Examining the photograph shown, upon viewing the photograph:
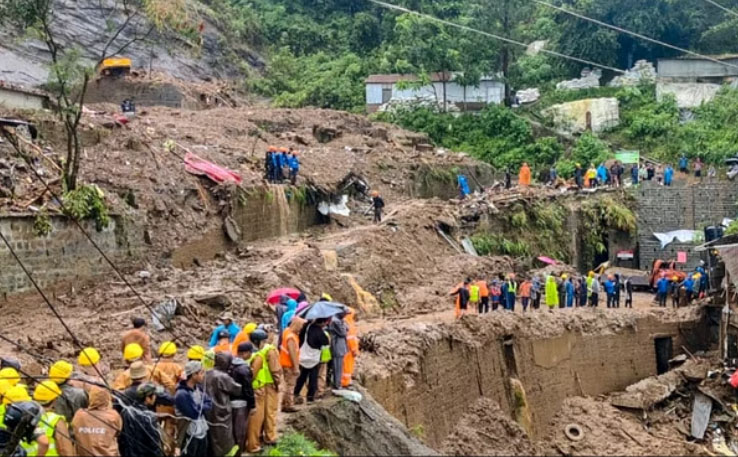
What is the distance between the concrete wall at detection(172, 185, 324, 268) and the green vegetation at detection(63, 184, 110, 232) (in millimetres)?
2187

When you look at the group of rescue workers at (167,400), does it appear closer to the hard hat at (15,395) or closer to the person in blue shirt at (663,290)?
the hard hat at (15,395)

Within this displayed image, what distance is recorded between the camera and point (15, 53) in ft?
121

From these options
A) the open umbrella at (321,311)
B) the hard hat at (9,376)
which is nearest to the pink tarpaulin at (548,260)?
the open umbrella at (321,311)

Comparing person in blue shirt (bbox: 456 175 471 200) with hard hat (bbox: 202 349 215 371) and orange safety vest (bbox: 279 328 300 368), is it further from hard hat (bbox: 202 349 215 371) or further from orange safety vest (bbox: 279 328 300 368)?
hard hat (bbox: 202 349 215 371)

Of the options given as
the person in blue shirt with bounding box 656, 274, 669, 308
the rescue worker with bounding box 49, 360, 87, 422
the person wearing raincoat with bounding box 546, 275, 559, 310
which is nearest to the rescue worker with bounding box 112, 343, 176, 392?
the rescue worker with bounding box 49, 360, 87, 422

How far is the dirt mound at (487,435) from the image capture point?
16359 mm

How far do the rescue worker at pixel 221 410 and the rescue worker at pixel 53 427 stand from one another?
1.63 meters

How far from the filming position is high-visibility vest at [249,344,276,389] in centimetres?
1034

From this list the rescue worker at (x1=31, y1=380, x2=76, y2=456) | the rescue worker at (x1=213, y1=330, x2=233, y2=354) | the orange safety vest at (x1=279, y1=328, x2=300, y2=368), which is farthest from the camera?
the orange safety vest at (x1=279, y1=328, x2=300, y2=368)

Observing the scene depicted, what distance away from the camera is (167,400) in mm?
9695

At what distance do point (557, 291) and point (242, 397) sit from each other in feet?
48.4

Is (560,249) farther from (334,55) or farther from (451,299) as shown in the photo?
(334,55)

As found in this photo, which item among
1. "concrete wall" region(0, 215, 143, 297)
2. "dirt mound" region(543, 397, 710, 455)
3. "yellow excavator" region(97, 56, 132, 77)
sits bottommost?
"dirt mound" region(543, 397, 710, 455)

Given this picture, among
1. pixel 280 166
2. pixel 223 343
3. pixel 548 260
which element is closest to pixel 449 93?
pixel 548 260
